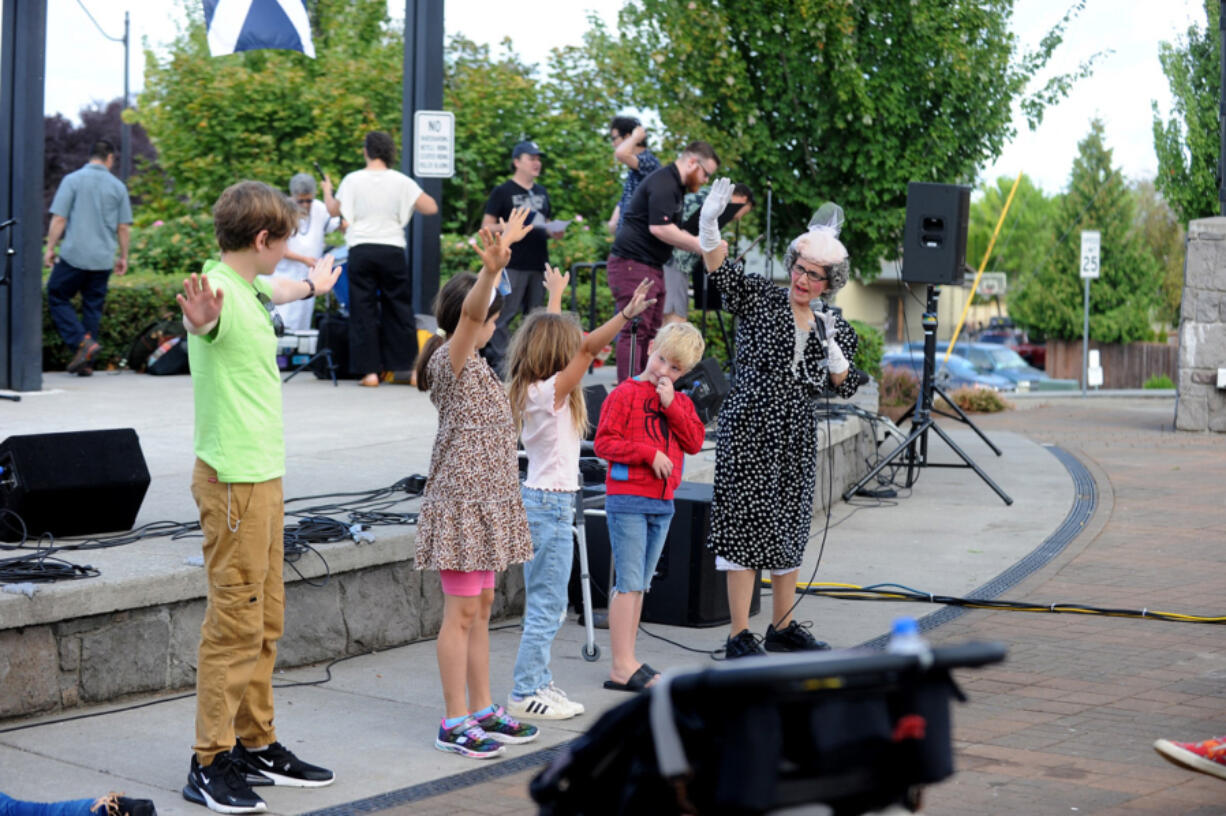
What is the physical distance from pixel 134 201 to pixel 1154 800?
35256mm

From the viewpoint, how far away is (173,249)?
58.4 feet

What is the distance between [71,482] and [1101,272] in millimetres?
39767

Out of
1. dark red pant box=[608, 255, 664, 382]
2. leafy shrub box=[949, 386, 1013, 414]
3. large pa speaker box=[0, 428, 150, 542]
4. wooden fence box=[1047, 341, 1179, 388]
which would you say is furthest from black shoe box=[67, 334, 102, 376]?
wooden fence box=[1047, 341, 1179, 388]

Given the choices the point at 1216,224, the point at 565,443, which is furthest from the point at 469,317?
the point at 1216,224

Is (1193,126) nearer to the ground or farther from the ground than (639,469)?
farther from the ground

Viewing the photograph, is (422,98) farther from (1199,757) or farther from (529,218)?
(1199,757)

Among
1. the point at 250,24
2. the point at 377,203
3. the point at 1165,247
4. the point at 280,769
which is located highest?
the point at 1165,247

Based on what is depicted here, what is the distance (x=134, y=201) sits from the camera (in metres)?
36.6

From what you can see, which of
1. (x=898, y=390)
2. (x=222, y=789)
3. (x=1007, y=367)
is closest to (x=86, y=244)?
(x=222, y=789)

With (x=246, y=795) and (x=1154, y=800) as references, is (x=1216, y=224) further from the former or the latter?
(x=246, y=795)

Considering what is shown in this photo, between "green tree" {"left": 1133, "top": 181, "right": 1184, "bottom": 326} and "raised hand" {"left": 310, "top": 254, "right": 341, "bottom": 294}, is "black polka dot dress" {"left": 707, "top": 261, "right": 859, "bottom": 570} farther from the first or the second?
Answer: "green tree" {"left": 1133, "top": 181, "right": 1184, "bottom": 326}

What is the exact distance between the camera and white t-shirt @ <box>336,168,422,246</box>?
1215cm

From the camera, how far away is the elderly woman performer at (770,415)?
6504 millimetres

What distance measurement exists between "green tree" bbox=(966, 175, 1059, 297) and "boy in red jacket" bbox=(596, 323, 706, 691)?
58.3 meters
